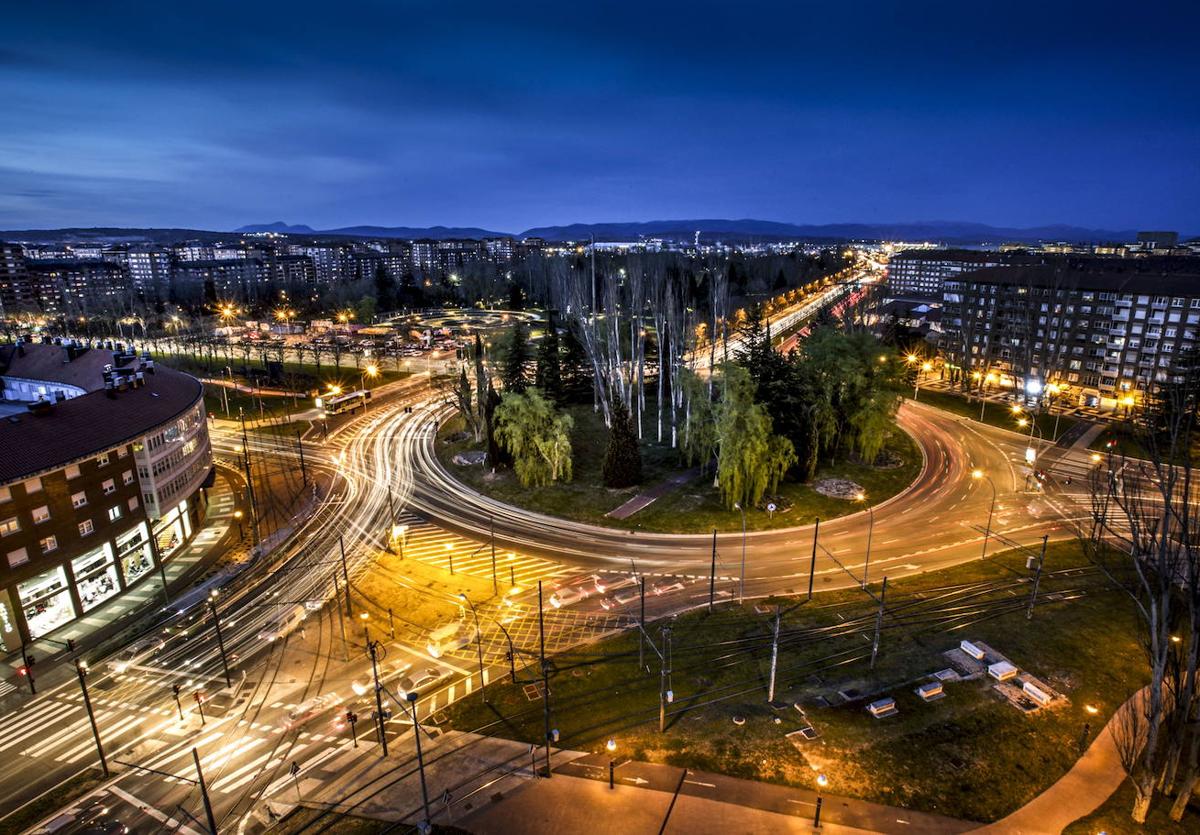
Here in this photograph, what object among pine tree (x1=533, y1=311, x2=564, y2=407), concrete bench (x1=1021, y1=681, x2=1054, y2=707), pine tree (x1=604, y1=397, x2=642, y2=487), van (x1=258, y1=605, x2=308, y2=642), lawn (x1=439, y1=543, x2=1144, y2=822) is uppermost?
pine tree (x1=533, y1=311, x2=564, y2=407)

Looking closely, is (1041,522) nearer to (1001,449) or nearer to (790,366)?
(1001,449)

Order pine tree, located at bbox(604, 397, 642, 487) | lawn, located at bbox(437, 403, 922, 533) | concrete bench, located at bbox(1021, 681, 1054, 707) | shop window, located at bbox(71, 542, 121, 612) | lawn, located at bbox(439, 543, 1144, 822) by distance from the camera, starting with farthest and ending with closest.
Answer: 1. pine tree, located at bbox(604, 397, 642, 487)
2. lawn, located at bbox(437, 403, 922, 533)
3. shop window, located at bbox(71, 542, 121, 612)
4. concrete bench, located at bbox(1021, 681, 1054, 707)
5. lawn, located at bbox(439, 543, 1144, 822)

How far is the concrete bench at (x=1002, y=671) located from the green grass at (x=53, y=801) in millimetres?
43932

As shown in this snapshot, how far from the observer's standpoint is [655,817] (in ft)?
83.6

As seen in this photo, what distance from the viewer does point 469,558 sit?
47.9 meters

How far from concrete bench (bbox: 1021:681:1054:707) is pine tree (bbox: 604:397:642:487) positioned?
111 ft

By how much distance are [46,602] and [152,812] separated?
20144 mm

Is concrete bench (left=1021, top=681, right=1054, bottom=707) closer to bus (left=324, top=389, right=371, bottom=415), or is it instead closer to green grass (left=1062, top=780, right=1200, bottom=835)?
green grass (left=1062, top=780, right=1200, bottom=835)

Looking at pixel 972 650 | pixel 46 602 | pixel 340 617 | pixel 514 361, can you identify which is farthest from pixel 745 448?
pixel 46 602

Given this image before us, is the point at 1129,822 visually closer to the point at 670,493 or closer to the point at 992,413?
the point at 670,493

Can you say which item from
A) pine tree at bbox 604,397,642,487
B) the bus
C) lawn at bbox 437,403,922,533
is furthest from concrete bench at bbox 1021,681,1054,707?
the bus

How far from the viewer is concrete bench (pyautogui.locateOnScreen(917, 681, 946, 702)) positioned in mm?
31438

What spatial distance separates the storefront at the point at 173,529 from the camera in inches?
1922

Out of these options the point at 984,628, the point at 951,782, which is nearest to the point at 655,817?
the point at 951,782
